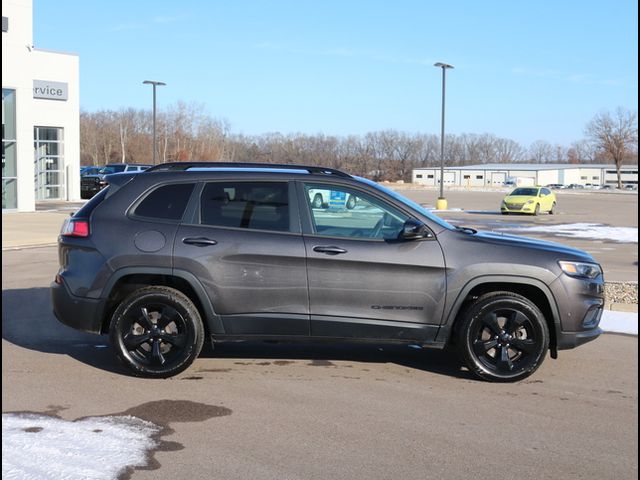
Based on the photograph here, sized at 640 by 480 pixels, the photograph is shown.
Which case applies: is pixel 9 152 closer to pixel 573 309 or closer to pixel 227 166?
pixel 227 166

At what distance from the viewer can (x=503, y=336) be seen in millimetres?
6352

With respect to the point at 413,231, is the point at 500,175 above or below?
above

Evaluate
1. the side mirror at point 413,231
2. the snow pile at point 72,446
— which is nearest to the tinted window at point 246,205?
the side mirror at point 413,231

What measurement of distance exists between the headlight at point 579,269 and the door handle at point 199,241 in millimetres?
2854

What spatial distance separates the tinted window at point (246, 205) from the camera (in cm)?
646

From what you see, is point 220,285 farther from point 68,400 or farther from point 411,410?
point 411,410

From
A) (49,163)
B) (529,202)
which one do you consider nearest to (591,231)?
(529,202)

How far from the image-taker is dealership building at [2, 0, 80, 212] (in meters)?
28.4

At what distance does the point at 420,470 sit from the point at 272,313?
7.20 feet

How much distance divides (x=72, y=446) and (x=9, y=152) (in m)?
26.3

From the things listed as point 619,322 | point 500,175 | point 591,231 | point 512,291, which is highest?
point 500,175

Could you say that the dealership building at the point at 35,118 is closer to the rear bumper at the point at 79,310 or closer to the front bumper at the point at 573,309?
the rear bumper at the point at 79,310

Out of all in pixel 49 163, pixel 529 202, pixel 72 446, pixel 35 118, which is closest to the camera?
pixel 72 446

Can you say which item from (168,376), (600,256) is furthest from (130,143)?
(168,376)
